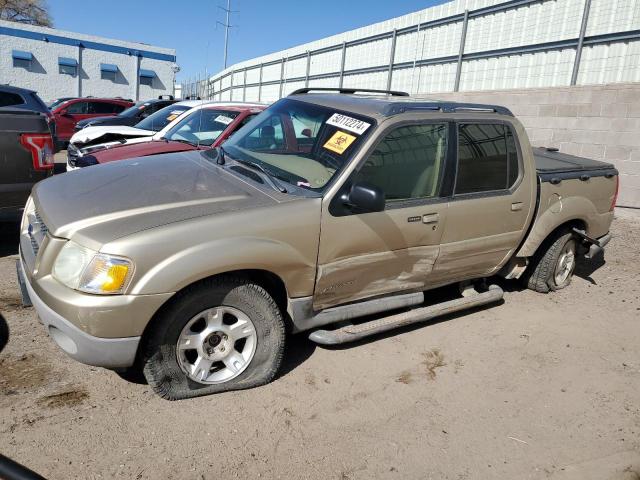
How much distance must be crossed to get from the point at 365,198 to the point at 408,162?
0.70m

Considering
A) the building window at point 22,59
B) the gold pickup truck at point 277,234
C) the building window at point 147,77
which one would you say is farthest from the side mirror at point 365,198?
the building window at point 147,77

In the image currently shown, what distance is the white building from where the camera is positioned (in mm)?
33594

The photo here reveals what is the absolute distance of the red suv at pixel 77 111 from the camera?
643 inches

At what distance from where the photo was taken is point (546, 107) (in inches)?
367

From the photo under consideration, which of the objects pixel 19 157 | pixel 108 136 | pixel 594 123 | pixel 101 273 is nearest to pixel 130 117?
pixel 108 136

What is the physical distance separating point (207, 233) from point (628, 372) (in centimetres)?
342

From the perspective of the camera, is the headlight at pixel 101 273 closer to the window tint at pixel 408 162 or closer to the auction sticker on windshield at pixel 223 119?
the window tint at pixel 408 162

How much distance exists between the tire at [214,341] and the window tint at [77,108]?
1631cm

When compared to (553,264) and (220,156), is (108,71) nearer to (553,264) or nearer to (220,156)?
(220,156)

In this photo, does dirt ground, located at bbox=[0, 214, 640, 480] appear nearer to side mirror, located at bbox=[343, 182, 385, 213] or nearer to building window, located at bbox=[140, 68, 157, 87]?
side mirror, located at bbox=[343, 182, 385, 213]

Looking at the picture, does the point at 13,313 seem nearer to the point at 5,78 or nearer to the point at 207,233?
the point at 207,233

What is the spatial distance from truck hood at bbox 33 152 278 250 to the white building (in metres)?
35.4

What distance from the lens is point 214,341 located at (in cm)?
313

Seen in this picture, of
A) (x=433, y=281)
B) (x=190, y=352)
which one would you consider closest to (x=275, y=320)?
(x=190, y=352)
